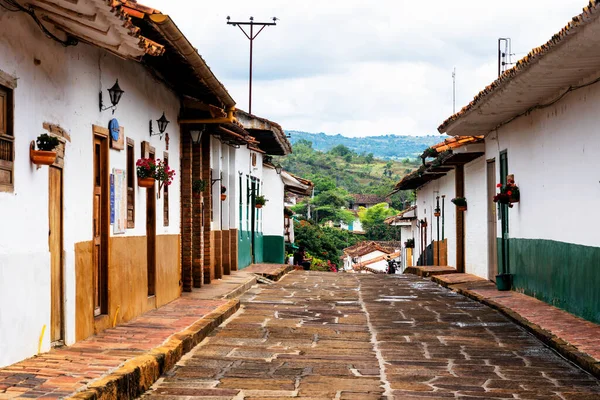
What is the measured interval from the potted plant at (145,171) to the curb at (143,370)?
2152 millimetres

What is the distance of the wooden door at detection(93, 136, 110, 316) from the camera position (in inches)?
398

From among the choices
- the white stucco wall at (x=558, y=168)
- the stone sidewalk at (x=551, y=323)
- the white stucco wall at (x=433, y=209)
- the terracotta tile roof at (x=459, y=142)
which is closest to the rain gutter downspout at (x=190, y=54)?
the white stucco wall at (x=558, y=168)

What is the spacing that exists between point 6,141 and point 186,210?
30.6ft

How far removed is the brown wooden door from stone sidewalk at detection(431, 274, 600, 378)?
5006mm

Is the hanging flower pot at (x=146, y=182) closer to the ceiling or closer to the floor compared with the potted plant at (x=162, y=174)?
closer to the floor

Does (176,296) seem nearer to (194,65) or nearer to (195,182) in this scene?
(195,182)

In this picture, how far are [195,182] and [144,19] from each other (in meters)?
7.62

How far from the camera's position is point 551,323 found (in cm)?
1135

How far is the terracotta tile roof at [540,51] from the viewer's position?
7.97 metres

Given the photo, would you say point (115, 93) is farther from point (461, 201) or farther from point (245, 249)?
point (245, 249)

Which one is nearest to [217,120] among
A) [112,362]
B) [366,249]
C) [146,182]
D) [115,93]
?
[146,182]

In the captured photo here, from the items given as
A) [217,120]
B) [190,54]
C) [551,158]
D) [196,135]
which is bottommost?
[551,158]

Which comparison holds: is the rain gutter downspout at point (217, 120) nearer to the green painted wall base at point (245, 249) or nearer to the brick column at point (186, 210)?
the brick column at point (186, 210)

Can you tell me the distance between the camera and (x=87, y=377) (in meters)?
6.81
